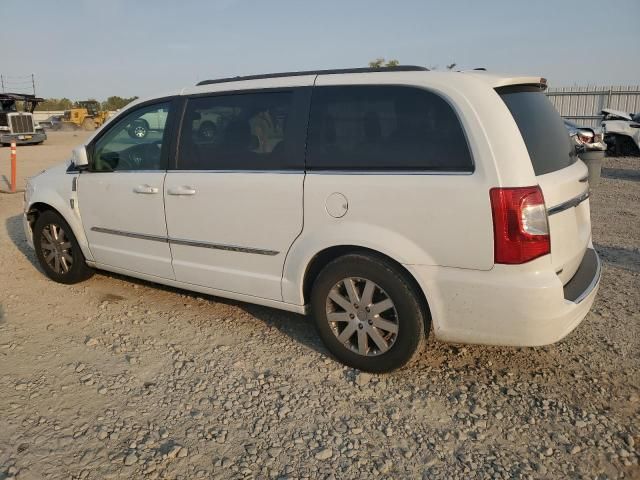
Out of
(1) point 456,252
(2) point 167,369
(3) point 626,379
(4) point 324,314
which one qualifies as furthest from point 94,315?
(3) point 626,379

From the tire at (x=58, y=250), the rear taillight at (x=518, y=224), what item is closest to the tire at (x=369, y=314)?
the rear taillight at (x=518, y=224)

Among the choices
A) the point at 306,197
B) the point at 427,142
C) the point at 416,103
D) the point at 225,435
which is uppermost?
the point at 416,103

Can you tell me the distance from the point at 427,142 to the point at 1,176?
13553mm

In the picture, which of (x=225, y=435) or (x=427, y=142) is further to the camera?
(x=427, y=142)

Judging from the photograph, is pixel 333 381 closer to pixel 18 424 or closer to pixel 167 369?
pixel 167 369

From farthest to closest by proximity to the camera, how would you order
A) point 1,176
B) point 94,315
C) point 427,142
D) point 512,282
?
point 1,176, point 94,315, point 427,142, point 512,282

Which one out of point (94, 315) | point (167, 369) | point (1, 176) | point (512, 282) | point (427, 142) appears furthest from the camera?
point (1, 176)

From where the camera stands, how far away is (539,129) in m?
3.11

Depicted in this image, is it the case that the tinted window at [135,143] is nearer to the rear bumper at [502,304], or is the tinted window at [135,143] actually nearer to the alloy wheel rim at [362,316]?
the alloy wheel rim at [362,316]

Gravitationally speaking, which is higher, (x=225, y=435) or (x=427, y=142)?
(x=427, y=142)

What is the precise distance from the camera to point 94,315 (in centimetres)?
439

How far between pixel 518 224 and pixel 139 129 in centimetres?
316

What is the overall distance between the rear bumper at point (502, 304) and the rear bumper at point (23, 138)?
2622 cm

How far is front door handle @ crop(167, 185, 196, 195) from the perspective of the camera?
3807mm
